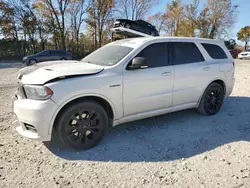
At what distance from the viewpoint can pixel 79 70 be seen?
3.00 m

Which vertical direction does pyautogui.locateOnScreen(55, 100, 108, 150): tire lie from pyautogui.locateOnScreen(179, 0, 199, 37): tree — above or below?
below

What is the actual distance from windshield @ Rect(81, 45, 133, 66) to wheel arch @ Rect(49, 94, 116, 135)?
2.02 ft

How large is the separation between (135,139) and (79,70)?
148 cm

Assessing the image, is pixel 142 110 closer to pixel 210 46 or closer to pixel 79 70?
pixel 79 70

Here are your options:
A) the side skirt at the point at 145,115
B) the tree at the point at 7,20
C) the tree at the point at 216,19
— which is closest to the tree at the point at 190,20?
the tree at the point at 216,19

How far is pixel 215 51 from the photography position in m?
4.61

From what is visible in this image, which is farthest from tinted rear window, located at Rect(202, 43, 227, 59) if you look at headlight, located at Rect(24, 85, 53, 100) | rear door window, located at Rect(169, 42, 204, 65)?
headlight, located at Rect(24, 85, 53, 100)

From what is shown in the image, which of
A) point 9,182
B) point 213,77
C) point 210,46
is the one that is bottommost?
point 9,182

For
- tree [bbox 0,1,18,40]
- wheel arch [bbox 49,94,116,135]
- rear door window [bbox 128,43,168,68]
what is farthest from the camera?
tree [bbox 0,1,18,40]

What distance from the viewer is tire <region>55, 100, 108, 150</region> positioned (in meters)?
2.92

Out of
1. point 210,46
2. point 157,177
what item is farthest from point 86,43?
point 157,177

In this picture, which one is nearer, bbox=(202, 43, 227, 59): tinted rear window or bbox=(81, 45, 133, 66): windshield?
bbox=(81, 45, 133, 66): windshield

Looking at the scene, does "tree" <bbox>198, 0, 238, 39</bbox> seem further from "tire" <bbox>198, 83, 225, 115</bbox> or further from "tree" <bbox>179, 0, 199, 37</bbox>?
"tire" <bbox>198, 83, 225, 115</bbox>

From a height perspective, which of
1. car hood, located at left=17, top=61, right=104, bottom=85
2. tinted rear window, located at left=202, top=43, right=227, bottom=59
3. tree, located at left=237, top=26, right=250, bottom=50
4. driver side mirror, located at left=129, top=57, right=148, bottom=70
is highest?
tree, located at left=237, top=26, right=250, bottom=50
